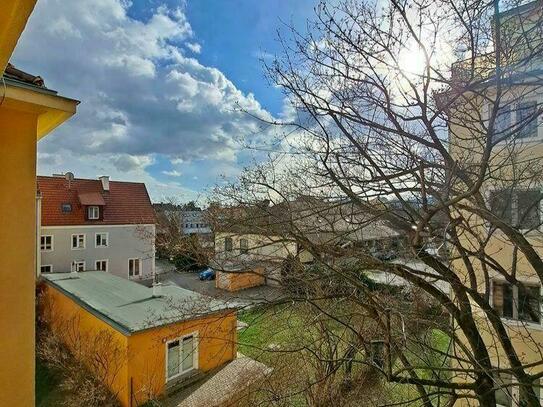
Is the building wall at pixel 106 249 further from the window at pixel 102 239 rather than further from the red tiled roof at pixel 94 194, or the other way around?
the red tiled roof at pixel 94 194

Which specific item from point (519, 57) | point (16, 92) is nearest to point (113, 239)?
point (16, 92)

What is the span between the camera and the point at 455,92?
167 inches

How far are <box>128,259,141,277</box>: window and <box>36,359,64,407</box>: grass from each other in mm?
14103

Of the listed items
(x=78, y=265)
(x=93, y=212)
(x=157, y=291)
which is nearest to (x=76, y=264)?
(x=78, y=265)

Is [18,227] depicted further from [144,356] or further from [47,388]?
[47,388]

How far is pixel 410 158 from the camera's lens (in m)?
4.87

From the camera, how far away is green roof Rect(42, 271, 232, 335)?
28.9 feet

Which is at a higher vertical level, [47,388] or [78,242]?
[78,242]

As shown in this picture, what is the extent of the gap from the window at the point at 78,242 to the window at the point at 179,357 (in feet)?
52.0

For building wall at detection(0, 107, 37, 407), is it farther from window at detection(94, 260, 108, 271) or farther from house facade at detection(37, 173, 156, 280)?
window at detection(94, 260, 108, 271)

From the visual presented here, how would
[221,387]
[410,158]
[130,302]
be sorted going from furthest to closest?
1. [130,302]
2. [221,387]
3. [410,158]

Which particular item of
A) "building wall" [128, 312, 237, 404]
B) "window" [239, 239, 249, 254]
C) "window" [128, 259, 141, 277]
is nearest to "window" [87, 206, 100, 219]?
"window" [128, 259, 141, 277]

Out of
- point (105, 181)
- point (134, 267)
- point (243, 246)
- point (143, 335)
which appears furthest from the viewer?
point (134, 267)

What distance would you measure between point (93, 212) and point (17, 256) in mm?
23028
